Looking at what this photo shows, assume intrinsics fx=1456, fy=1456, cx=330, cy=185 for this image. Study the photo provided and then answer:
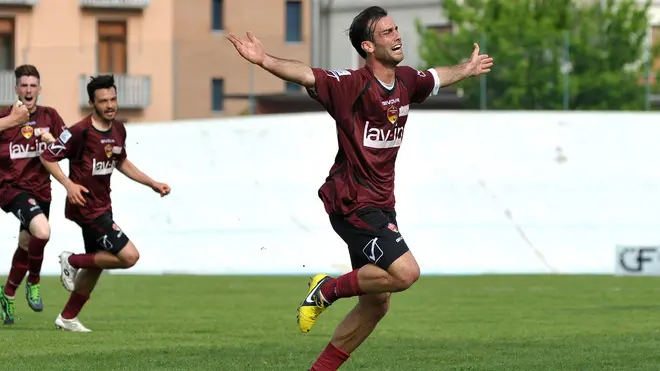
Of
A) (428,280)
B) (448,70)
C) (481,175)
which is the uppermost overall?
(448,70)

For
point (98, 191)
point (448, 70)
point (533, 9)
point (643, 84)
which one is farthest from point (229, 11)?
point (448, 70)

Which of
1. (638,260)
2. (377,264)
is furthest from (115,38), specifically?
(377,264)

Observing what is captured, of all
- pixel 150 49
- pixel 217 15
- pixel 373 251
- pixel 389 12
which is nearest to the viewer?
pixel 373 251

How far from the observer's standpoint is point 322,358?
8078 mm

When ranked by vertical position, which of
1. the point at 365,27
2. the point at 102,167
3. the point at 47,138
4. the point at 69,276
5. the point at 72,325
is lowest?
the point at 72,325

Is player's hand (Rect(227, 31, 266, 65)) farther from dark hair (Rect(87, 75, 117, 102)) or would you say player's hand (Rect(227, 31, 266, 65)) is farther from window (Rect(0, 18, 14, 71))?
window (Rect(0, 18, 14, 71))

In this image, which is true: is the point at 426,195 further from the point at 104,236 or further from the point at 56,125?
the point at 104,236

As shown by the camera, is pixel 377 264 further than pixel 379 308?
No

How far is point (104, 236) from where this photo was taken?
38.8 feet

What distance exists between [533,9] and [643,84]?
68.0ft

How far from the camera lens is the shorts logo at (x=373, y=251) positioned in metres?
8.00

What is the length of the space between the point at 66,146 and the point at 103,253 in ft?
3.01

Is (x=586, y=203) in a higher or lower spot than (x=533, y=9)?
lower

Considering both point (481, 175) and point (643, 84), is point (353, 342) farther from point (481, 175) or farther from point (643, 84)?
point (643, 84)
